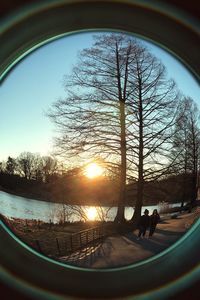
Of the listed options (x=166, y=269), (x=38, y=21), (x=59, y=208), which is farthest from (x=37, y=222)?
(x=38, y=21)

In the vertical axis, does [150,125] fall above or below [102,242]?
above

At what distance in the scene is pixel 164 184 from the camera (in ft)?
4.81

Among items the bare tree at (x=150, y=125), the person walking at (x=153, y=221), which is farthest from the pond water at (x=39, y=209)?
the bare tree at (x=150, y=125)

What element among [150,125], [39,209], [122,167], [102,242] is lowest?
[102,242]

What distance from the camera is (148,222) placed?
4.74ft

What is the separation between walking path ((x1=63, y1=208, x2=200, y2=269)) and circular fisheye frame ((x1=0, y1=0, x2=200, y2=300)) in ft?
0.07

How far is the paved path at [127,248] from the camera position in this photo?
55.0 inches

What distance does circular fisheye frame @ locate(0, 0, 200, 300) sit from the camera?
124cm

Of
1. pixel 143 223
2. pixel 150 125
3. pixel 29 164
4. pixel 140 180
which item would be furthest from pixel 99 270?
pixel 150 125

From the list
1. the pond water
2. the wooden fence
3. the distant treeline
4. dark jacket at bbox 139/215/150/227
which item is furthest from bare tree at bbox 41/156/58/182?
dark jacket at bbox 139/215/150/227

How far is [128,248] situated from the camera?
1.40 m

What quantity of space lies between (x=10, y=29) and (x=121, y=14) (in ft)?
1.34

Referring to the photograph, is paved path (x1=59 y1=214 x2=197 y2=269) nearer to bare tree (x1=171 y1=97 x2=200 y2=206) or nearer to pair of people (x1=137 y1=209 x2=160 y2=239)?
pair of people (x1=137 y1=209 x2=160 y2=239)

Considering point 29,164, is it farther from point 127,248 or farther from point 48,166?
point 127,248
